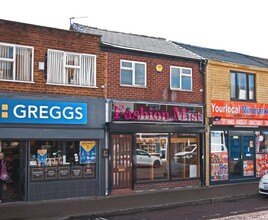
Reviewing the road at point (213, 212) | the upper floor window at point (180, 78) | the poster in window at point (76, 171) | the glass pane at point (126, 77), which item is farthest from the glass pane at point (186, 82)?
the poster in window at point (76, 171)

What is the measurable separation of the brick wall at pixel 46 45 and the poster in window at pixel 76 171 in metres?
2.65

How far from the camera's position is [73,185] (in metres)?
13.7

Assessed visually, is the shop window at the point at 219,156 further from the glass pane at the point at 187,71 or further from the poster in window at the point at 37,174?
the poster in window at the point at 37,174

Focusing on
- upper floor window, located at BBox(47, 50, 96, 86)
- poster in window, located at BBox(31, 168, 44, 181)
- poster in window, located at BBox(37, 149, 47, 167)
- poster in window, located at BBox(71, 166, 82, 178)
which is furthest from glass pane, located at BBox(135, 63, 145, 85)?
poster in window, located at BBox(31, 168, 44, 181)

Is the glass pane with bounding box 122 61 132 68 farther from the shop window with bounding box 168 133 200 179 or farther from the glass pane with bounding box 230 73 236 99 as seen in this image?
the glass pane with bounding box 230 73 236 99

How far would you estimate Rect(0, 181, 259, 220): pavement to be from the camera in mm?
11164

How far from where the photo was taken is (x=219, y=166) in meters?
17.6

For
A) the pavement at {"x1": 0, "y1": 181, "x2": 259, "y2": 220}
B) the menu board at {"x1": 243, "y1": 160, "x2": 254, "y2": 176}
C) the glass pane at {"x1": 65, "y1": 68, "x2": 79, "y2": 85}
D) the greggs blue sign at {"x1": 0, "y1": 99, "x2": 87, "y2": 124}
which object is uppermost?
the glass pane at {"x1": 65, "y1": 68, "x2": 79, "y2": 85}

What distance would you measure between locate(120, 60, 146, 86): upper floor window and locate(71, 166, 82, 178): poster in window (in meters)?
3.66

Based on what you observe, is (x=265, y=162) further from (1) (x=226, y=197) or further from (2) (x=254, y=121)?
(1) (x=226, y=197)

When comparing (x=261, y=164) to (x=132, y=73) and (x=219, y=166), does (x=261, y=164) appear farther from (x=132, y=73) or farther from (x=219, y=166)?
(x=132, y=73)

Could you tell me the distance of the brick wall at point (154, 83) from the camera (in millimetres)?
14883

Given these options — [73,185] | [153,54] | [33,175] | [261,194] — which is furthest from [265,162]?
[33,175]

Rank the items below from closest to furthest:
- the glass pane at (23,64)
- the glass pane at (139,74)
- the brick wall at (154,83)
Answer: the glass pane at (23,64), the brick wall at (154,83), the glass pane at (139,74)
